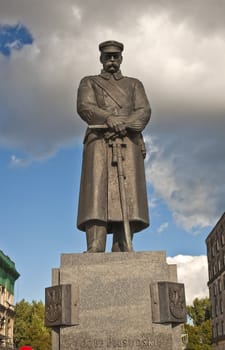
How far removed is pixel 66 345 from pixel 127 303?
4.34 feet

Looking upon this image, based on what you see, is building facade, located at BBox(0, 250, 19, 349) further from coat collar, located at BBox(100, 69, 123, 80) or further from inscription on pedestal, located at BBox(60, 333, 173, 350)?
inscription on pedestal, located at BBox(60, 333, 173, 350)

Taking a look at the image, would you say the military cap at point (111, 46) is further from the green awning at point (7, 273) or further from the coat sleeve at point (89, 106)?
the green awning at point (7, 273)

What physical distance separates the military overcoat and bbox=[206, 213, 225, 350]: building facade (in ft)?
199

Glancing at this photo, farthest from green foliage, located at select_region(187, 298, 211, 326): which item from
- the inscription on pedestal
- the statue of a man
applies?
the inscription on pedestal

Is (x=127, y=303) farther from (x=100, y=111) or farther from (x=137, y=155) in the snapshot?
(x=100, y=111)

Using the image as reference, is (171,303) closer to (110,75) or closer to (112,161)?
(112,161)

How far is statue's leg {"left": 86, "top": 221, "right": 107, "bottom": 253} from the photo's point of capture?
1059 cm

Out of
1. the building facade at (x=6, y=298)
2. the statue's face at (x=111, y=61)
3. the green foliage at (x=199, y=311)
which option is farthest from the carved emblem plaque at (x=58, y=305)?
the green foliage at (x=199, y=311)

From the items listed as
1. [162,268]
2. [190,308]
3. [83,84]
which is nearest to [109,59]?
[83,84]

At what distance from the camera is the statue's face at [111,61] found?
11.9 metres

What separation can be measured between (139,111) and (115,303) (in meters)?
4.16

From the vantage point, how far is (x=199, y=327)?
9250cm

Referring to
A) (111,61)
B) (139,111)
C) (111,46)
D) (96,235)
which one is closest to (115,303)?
(96,235)

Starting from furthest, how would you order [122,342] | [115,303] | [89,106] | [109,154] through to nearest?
[89,106], [109,154], [115,303], [122,342]
